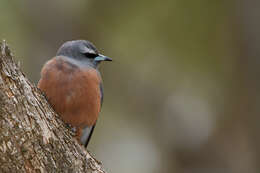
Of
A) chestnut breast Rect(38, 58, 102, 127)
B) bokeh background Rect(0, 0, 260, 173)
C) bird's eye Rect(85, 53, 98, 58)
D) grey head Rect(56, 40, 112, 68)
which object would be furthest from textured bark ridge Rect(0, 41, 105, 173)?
bokeh background Rect(0, 0, 260, 173)

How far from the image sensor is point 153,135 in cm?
1104

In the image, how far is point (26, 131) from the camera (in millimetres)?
3680

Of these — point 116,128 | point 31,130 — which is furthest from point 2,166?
point 116,128

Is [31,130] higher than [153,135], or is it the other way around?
[31,130]

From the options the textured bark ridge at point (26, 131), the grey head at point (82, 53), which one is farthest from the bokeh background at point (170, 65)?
the textured bark ridge at point (26, 131)

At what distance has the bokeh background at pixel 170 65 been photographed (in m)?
10.2

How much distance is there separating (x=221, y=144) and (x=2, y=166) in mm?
7559

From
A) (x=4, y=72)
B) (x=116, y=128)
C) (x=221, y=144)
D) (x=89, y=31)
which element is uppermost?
(x=4, y=72)

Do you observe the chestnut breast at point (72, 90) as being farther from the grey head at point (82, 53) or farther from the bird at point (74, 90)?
the grey head at point (82, 53)

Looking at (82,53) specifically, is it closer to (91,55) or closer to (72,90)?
(91,55)

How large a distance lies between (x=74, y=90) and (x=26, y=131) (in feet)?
5.45

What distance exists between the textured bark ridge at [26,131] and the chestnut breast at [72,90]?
0.92m

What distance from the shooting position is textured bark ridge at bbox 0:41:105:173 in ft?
11.6

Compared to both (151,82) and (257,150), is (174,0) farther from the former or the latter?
(257,150)
